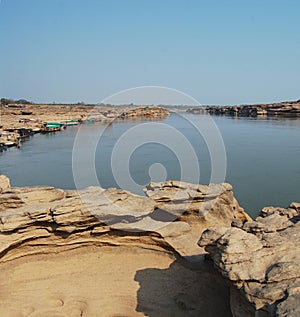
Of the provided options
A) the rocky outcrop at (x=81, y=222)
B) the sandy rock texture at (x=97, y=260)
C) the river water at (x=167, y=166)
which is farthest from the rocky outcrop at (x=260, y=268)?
the river water at (x=167, y=166)

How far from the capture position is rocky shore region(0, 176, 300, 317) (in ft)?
17.2

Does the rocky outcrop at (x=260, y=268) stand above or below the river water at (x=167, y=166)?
above

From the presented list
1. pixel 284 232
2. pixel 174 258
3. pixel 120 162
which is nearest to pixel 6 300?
pixel 174 258

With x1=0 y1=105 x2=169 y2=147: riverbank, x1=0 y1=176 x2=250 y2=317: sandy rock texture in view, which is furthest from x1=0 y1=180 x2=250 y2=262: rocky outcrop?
x1=0 y1=105 x2=169 y2=147: riverbank

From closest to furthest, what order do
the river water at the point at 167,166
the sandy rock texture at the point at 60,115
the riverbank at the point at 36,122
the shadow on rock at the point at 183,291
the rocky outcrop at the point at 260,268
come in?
the rocky outcrop at the point at 260,268
the shadow on rock at the point at 183,291
the river water at the point at 167,166
the riverbank at the point at 36,122
the sandy rock texture at the point at 60,115

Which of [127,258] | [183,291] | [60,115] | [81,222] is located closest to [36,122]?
[60,115]

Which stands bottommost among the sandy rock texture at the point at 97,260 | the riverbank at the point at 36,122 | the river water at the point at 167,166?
the river water at the point at 167,166

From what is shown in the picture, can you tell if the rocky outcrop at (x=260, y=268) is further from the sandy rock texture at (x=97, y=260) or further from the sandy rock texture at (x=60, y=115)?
the sandy rock texture at (x=60, y=115)

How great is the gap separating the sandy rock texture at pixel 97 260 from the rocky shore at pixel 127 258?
2 cm

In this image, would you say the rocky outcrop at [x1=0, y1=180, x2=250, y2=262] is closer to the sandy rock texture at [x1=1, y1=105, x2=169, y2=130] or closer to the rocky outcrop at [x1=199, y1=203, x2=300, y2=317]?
the rocky outcrop at [x1=199, y1=203, x2=300, y2=317]

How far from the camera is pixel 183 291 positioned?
22.4 feet

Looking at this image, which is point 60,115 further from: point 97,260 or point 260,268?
point 260,268

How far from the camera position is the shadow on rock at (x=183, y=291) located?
6.27 m

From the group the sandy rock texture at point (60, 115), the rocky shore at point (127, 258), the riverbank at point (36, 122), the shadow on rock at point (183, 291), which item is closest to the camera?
the rocky shore at point (127, 258)
